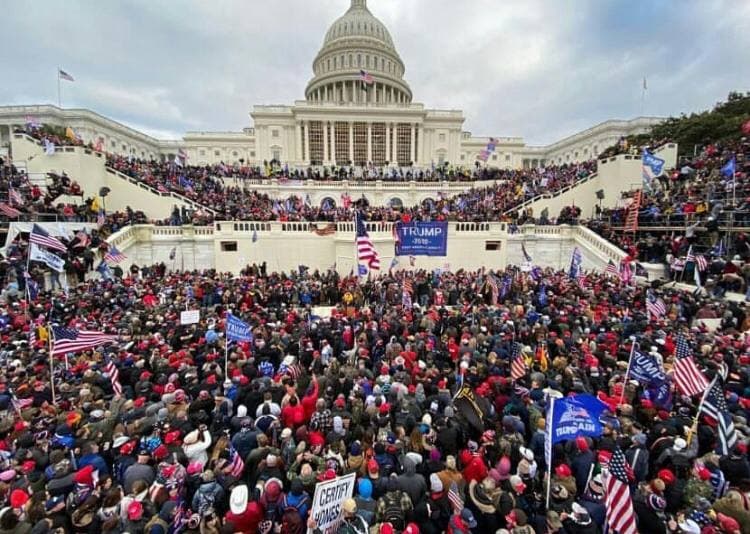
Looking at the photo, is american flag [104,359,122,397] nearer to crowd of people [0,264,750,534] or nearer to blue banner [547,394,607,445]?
crowd of people [0,264,750,534]

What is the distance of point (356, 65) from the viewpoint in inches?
2837

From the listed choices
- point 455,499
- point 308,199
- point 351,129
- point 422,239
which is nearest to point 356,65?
point 351,129

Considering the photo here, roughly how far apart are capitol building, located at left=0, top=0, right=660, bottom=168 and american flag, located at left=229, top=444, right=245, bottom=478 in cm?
4906

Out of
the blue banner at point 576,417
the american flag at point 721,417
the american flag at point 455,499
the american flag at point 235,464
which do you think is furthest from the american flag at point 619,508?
the american flag at point 235,464

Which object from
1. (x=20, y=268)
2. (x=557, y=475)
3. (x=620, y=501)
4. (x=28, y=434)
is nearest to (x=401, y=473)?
(x=557, y=475)

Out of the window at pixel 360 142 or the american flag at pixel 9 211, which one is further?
the window at pixel 360 142

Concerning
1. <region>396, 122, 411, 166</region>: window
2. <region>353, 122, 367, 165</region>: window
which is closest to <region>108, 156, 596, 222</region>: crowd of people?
<region>396, 122, 411, 166</region>: window

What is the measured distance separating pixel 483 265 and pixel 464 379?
15447mm

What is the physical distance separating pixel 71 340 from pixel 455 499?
26.0 feet

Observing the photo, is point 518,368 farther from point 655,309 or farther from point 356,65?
point 356,65

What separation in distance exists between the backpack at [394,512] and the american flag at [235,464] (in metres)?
1.99

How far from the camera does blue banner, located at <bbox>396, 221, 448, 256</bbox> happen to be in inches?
561

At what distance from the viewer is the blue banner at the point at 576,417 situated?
14.8 ft

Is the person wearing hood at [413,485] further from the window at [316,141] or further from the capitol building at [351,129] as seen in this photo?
the window at [316,141]
